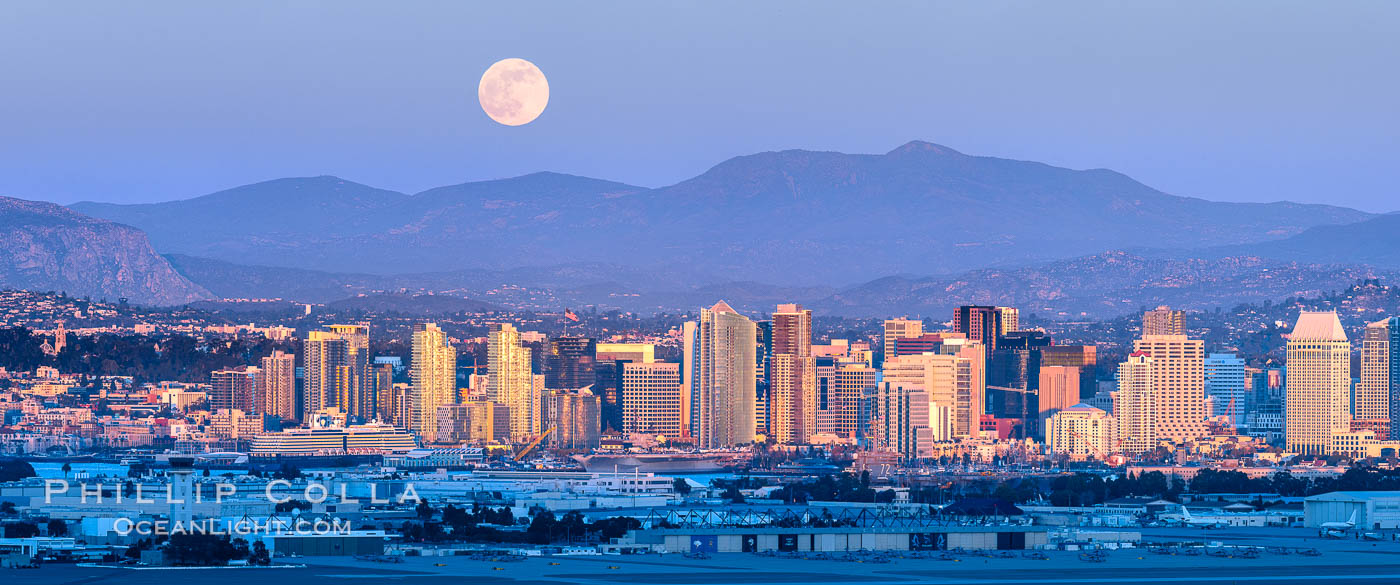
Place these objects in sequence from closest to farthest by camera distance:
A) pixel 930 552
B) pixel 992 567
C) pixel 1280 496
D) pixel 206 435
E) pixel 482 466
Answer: pixel 992 567 < pixel 930 552 < pixel 1280 496 < pixel 482 466 < pixel 206 435

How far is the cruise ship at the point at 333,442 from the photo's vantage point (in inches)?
6796

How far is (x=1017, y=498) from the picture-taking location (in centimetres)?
11162

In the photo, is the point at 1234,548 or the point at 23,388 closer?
the point at 1234,548

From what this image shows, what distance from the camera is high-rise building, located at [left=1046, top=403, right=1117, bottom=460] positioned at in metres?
179

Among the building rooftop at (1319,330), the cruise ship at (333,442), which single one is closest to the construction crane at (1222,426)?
the building rooftop at (1319,330)

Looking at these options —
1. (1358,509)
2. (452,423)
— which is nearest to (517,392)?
(452,423)

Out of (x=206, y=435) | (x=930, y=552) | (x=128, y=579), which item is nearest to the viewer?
(x=128, y=579)

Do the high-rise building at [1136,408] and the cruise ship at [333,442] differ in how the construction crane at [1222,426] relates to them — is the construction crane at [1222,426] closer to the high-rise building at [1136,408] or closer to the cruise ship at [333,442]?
the high-rise building at [1136,408]

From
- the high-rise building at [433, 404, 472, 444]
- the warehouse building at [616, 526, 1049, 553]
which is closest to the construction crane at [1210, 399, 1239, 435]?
the high-rise building at [433, 404, 472, 444]

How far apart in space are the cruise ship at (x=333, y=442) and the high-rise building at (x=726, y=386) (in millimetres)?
22881

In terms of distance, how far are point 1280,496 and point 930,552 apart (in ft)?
140

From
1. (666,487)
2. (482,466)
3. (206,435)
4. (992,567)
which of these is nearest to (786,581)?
(992,567)

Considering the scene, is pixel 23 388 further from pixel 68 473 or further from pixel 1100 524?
pixel 1100 524

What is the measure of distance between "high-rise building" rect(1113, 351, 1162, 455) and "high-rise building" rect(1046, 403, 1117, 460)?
4.60 ft
